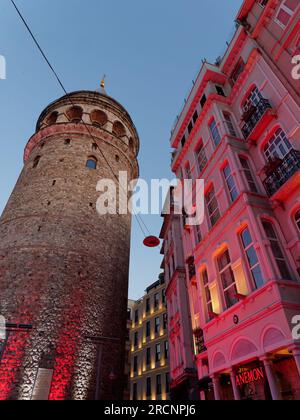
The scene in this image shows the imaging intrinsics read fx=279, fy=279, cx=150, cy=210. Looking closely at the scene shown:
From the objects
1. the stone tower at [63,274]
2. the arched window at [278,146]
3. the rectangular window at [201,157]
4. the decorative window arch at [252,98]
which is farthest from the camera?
the stone tower at [63,274]

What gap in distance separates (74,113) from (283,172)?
80.5ft

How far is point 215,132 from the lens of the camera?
14258mm

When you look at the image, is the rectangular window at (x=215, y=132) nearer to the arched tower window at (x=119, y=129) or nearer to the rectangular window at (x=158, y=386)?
A: the arched tower window at (x=119, y=129)

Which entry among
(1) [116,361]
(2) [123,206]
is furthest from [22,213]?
(1) [116,361]

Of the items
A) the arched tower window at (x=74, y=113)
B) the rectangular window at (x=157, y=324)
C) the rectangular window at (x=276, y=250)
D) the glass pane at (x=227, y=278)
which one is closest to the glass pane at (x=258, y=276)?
the rectangular window at (x=276, y=250)

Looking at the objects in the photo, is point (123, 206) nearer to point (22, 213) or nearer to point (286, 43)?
point (22, 213)

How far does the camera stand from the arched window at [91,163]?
2476cm

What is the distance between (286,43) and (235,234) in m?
8.22

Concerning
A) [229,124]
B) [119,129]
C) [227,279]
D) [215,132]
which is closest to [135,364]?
[119,129]

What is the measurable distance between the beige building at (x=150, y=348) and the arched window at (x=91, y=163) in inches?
744

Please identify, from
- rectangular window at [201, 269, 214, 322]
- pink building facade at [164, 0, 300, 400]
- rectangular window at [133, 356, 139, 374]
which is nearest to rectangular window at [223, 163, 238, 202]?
pink building facade at [164, 0, 300, 400]

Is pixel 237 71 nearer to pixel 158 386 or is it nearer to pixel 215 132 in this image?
pixel 215 132

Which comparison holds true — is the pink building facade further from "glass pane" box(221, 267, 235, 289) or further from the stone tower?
the stone tower

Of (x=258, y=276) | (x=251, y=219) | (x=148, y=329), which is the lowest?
(x=258, y=276)
